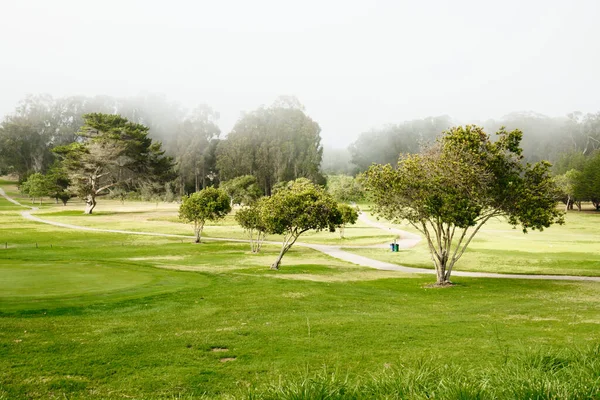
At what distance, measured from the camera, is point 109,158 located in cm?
9262

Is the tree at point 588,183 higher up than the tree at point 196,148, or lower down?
lower down

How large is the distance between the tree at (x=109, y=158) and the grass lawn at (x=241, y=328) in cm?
7388

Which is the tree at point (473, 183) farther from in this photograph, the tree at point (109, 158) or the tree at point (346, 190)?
the tree at point (346, 190)

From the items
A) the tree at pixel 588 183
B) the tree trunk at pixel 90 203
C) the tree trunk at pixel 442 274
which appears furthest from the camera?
the tree at pixel 588 183

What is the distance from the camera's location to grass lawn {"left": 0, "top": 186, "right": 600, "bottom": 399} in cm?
923

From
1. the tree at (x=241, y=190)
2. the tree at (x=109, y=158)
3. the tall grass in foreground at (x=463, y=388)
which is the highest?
the tree at (x=109, y=158)

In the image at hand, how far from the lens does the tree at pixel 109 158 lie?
91.0 metres

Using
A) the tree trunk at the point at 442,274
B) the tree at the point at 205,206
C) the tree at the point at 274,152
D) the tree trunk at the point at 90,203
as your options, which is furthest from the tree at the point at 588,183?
the tree trunk at the point at 90,203

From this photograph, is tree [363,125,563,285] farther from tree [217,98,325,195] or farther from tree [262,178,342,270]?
tree [217,98,325,195]

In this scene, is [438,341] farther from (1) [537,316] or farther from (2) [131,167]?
(2) [131,167]

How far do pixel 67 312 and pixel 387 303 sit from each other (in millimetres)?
12977

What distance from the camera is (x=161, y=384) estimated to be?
8914 millimetres

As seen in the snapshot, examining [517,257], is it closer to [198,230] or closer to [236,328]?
[198,230]

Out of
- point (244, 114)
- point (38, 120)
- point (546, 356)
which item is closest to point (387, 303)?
point (546, 356)
